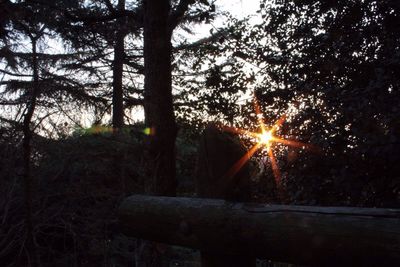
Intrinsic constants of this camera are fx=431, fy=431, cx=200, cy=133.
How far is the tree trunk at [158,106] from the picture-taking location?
558 centimetres

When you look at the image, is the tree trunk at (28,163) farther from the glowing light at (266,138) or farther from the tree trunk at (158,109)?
the glowing light at (266,138)

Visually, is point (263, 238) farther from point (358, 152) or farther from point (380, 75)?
point (380, 75)

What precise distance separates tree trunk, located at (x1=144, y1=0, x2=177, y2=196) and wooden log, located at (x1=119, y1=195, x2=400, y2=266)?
309 cm

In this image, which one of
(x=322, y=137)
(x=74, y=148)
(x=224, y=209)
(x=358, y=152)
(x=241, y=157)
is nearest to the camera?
(x=224, y=209)

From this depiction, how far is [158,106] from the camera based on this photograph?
5.62 metres

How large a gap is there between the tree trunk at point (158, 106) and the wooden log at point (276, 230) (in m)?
3.09

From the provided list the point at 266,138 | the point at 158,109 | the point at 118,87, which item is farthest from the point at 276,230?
the point at 118,87

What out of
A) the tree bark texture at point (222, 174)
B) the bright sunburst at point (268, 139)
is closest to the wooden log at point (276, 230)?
the tree bark texture at point (222, 174)

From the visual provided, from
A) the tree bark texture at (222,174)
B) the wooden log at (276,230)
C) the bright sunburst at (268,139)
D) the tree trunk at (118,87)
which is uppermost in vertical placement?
the tree trunk at (118,87)

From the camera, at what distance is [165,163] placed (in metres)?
5.64

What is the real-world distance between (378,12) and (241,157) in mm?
4110

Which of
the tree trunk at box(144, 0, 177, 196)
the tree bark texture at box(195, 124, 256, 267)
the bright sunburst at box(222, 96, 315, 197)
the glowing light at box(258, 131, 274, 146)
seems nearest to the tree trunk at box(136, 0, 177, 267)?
the tree trunk at box(144, 0, 177, 196)

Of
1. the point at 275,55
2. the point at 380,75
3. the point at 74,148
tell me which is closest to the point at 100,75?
the point at 74,148

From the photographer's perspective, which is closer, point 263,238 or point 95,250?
point 263,238
